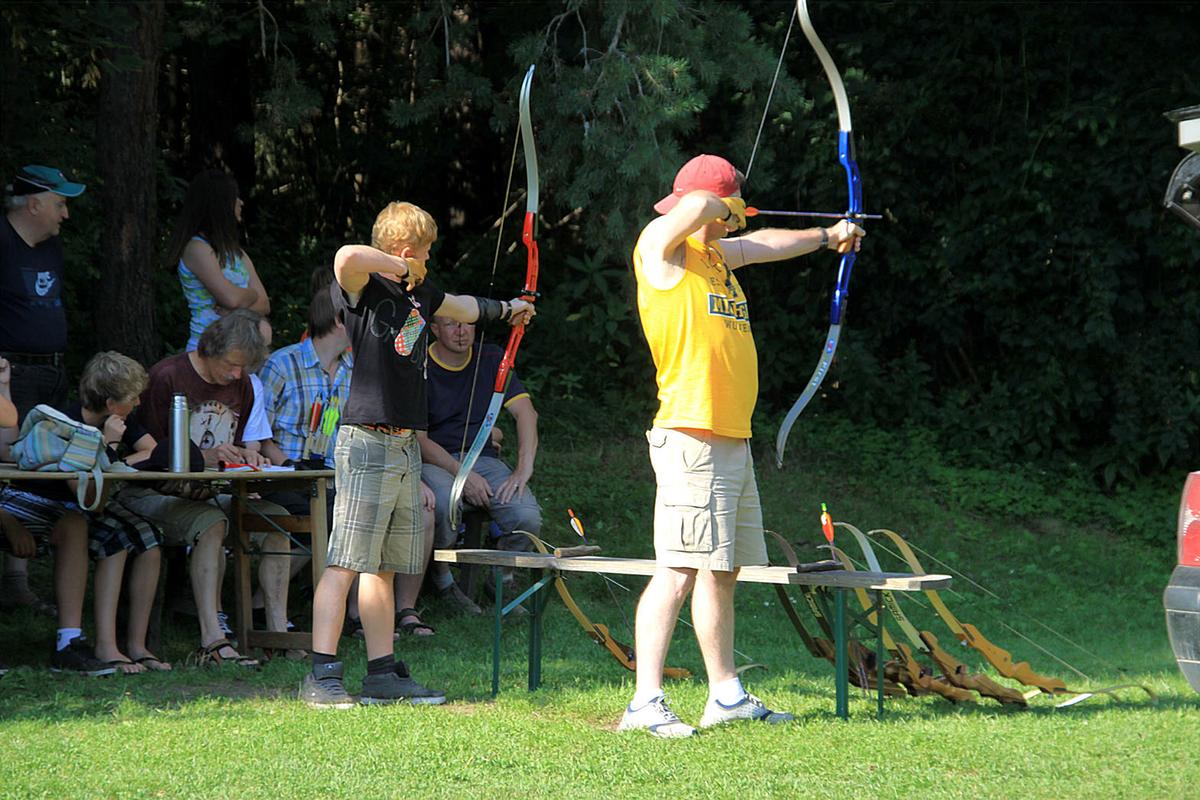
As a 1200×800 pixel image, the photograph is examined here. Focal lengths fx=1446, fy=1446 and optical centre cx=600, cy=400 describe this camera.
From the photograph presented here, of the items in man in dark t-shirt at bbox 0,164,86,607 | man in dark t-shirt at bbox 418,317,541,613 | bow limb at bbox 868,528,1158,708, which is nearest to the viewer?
bow limb at bbox 868,528,1158,708

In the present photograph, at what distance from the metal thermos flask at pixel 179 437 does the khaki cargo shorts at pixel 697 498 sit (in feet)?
6.14

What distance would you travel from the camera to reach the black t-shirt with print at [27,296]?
234 inches

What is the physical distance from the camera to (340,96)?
11.4 m

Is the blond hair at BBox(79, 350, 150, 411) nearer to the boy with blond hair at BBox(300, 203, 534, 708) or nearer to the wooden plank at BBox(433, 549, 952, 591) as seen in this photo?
the boy with blond hair at BBox(300, 203, 534, 708)

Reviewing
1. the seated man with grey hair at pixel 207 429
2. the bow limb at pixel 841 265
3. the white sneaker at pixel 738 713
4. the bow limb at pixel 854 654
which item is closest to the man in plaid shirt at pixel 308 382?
the seated man with grey hair at pixel 207 429

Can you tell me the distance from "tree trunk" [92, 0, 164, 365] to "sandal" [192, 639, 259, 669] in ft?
8.45

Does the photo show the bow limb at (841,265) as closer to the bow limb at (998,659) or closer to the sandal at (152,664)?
the bow limb at (998,659)

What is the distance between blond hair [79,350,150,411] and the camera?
546 cm

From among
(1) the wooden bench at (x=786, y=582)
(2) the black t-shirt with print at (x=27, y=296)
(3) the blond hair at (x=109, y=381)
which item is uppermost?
(2) the black t-shirt with print at (x=27, y=296)

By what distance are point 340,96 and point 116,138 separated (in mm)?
3663

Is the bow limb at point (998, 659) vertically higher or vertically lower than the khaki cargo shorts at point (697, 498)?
lower

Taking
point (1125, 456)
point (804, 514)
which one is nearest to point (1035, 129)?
point (1125, 456)

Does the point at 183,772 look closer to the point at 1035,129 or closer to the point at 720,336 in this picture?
the point at 720,336

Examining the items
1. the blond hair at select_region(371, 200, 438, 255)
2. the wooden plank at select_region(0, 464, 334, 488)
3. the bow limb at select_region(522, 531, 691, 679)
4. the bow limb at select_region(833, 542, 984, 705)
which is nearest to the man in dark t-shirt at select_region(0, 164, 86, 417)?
the wooden plank at select_region(0, 464, 334, 488)
